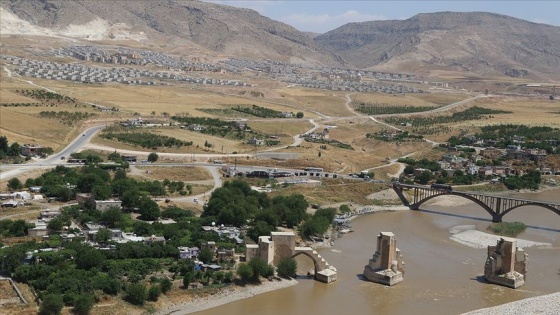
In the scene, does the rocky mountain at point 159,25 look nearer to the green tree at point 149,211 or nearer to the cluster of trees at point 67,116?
the cluster of trees at point 67,116

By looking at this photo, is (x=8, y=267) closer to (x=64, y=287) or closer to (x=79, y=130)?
(x=64, y=287)

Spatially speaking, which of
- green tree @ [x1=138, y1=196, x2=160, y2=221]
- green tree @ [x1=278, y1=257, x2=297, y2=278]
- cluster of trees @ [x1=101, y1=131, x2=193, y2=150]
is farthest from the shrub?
cluster of trees @ [x1=101, y1=131, x2=193, y2=150]

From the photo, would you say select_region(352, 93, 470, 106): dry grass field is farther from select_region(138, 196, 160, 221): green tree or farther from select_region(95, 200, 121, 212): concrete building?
select_region(138, 196, 160, 221): green tree

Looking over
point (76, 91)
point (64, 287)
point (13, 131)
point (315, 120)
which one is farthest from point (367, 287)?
point (76, 91)

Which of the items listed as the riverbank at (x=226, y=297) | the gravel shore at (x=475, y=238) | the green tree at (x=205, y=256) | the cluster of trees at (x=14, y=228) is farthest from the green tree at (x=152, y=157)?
the riverbank at (x=226, y=297)

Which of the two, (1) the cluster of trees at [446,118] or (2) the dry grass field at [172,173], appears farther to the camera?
(1) the cluster of trees at [446,118]
